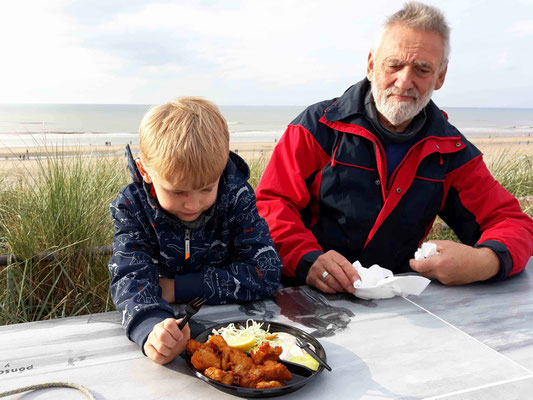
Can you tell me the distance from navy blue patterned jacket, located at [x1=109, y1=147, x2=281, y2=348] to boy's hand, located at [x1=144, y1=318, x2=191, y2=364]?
127 millimetres

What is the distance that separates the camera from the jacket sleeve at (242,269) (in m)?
1.66

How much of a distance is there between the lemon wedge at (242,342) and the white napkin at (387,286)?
576 millimetres

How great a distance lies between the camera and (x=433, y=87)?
94.3 inches

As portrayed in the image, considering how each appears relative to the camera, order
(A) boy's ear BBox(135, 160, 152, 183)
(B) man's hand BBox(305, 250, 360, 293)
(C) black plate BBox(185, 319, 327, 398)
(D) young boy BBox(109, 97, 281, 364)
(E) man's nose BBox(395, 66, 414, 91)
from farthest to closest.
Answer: (E) man's nose BBox(395, 66, 414, 91)
(B) man's hand BBox(305, 250, 360, 293)
(A) boy's ear BBox(135, 160, 152, 183)
(D) young boy BBox(109, 97, 281, 364)
(C) black plate BBox(185, 319, 327, 398)

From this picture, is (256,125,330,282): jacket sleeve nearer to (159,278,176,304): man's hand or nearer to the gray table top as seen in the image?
the gray table top

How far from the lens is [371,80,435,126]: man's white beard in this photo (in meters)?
2.34

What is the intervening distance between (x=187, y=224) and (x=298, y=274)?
546 millimetres

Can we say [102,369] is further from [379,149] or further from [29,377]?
[379,149]

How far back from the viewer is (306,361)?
121 centimetres

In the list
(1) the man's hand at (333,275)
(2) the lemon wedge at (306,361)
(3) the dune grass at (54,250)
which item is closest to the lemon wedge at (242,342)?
(2) the lemon wedge at (306,361)

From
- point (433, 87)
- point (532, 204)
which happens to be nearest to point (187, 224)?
point (433, 87)

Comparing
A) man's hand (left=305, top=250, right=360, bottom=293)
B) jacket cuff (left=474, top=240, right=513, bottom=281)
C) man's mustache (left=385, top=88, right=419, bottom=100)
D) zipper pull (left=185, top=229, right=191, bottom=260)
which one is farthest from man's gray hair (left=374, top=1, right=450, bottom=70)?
zipper pull (left=185, top=229, right=191, bottom=260)

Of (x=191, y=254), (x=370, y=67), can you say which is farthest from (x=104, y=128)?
(x=191, y=254)

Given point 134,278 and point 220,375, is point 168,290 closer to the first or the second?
point 134,278
